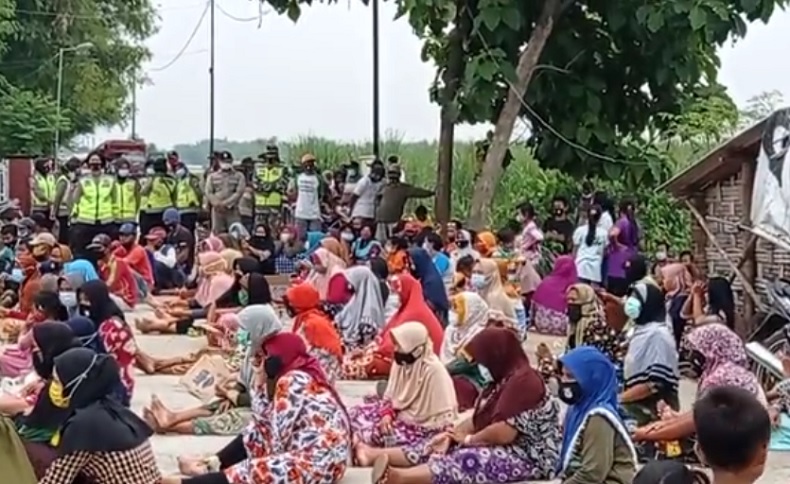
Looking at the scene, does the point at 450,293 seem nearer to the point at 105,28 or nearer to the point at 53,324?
the point at 53,324

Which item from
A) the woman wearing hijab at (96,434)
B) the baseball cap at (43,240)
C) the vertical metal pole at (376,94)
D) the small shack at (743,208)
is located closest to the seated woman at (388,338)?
the small shack at (743,208)

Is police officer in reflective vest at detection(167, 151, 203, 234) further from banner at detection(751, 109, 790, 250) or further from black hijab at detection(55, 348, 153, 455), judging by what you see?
black hijab at detection(55, 348, 153, 455)

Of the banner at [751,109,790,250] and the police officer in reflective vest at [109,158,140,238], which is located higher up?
the banner at [751,109,790,250]

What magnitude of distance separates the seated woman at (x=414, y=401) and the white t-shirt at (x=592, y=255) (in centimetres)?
630

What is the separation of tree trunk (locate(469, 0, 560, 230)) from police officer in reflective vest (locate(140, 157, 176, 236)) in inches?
179

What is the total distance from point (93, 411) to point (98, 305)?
11.8 ft

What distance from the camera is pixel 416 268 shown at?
12.6 metres

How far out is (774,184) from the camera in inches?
407

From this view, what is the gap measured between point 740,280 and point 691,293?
736 millimetres

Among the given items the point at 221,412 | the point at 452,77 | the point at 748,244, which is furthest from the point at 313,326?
the point at 452,77

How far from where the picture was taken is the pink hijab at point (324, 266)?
13766 millimetres

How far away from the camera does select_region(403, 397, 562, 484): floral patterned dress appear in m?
7.43

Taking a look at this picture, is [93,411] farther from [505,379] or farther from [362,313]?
[362,313]

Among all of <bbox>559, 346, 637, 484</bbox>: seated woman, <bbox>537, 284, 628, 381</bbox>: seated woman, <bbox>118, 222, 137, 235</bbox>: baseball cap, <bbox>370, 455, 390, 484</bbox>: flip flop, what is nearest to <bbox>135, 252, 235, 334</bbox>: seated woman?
<bbox>118, 222, 137, 235</bbox>: baseball cap
